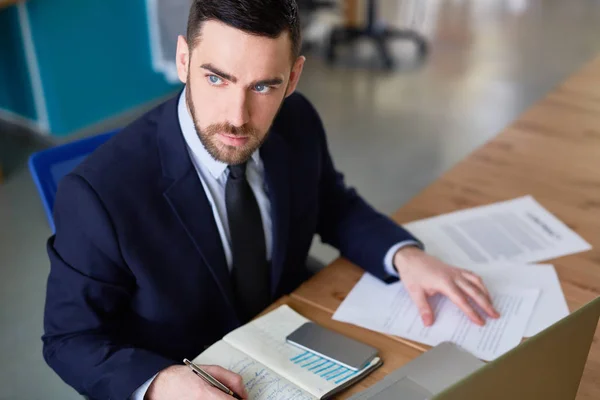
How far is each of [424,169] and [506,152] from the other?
1.64 meters

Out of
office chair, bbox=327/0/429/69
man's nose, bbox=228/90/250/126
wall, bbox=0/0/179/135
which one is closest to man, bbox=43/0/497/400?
man's nose, bbox=228/90/250/126

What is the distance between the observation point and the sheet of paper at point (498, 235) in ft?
4.88

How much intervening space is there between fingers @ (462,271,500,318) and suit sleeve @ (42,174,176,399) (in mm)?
588

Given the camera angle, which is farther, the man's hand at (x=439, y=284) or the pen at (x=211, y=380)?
the man's hand at (x=439, y=284)

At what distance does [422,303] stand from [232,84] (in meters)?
0.55

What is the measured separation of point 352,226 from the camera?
155 centimetres

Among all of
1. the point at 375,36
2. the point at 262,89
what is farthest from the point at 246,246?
the point at 375,36

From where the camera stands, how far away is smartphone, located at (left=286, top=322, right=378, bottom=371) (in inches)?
45.9

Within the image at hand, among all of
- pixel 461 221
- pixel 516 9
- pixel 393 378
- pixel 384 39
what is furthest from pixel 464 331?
pixel 516 9

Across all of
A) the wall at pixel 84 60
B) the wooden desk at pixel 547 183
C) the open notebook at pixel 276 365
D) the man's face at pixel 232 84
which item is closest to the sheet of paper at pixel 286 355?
the open notebook at pixel 276 365

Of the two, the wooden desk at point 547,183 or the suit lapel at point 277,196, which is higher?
the suit lapel at point 277,196

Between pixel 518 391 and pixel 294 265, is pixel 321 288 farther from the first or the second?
pixel 518 391

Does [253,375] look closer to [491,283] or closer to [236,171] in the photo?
[236,171]

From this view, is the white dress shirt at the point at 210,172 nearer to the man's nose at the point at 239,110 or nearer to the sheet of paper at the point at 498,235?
the man's nose at the point at 239,110
